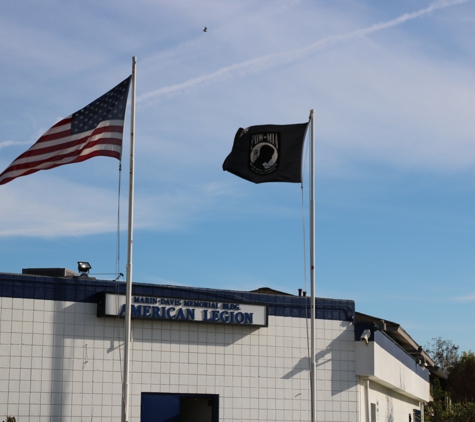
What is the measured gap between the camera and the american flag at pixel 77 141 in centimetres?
1909

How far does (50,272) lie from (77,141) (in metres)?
5.54

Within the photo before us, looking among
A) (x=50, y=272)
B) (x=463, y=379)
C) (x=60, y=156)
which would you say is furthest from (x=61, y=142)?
(x=463, y=379)

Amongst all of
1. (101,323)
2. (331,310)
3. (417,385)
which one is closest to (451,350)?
(417,385)

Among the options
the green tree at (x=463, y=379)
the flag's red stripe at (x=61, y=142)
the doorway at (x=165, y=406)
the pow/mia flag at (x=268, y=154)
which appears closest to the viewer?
the flag's red stripe at (x=61, y=142)

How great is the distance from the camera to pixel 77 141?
62.8 feet

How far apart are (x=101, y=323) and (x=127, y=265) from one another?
153 inches

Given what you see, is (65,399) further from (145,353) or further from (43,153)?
(43,153)

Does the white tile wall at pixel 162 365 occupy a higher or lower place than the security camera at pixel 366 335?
lower

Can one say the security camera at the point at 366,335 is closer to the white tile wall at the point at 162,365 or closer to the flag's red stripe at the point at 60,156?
the white tile wall at the point at 162,365

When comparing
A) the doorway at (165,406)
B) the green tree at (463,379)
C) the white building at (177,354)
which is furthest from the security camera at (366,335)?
the green tree at (463,379)

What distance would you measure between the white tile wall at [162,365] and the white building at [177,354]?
3cm

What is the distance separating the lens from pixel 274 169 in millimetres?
21656

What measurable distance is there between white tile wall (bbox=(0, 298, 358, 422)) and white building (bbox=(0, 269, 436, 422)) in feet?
0.10

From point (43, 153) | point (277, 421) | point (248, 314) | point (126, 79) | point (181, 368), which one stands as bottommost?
point (277, 421)
